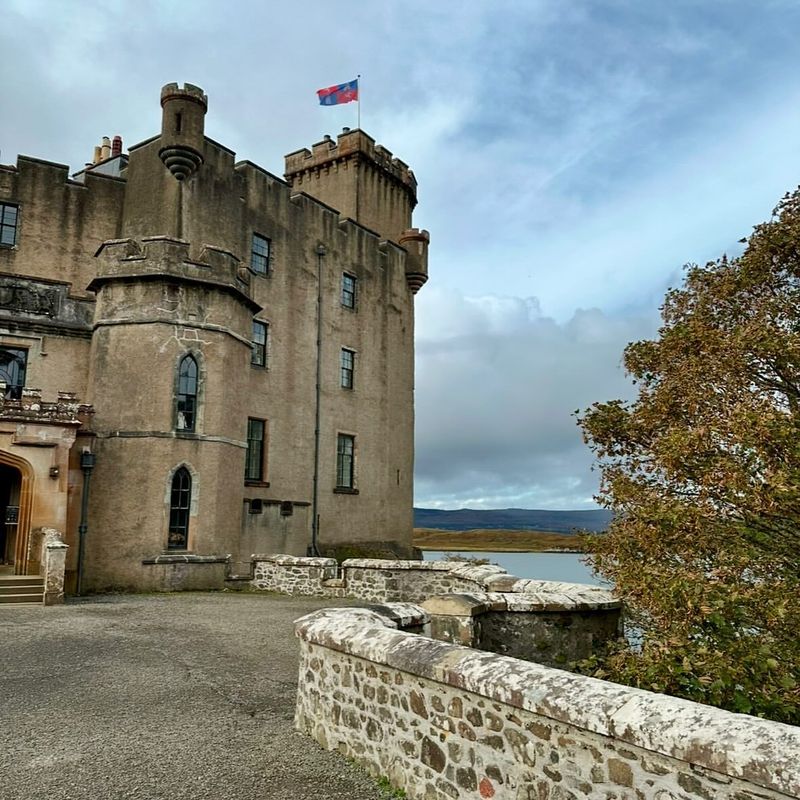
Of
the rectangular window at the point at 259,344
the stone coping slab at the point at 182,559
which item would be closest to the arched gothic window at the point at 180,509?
the stone coping slab at the point at 182,559

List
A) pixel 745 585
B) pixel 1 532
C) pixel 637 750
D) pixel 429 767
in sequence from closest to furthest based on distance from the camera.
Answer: pixel 637 750, pixel 429 767, pixel 745 585, pixel 1 532

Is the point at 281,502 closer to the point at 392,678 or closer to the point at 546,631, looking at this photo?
the point at 546,631

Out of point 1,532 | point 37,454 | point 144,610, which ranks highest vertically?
point 37,454

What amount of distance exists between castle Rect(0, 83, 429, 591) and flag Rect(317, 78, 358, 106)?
126 cm

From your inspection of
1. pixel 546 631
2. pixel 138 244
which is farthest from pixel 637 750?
pixel 138 244

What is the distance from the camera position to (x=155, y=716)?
6.61 m

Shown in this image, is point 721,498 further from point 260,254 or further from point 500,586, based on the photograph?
point 260,254

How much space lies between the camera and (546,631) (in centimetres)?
886

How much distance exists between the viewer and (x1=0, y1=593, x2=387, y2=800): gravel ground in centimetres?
512

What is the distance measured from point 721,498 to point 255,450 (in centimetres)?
1730

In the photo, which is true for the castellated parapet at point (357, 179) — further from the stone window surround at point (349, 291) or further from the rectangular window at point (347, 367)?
the rectangular window at point (347, 367)

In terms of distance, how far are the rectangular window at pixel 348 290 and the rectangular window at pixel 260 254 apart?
3770 mm

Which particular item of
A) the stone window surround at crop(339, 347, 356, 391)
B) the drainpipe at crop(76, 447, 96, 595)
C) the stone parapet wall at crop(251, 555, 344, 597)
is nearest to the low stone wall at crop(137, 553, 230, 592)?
the stone parapet wall at crop(251, 555, 344, 597)

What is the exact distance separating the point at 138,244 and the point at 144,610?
971cm
